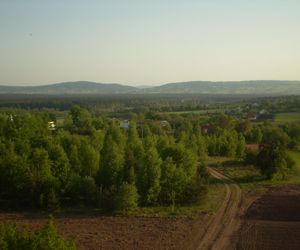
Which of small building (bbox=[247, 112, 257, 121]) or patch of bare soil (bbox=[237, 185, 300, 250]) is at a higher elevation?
small building (bbox=[247, 112, 257, 121])

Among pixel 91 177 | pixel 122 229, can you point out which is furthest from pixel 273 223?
pixel 91 177

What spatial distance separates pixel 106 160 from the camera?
3728 centimetres

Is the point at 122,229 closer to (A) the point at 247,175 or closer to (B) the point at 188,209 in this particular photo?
(B) the point at 188,209

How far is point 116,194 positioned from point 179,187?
6544 mm

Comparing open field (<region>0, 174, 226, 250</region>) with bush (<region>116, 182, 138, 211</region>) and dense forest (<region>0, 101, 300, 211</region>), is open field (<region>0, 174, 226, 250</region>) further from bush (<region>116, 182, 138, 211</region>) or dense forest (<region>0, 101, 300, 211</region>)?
dense forest (<region>0, 101, 300, 211</region>)

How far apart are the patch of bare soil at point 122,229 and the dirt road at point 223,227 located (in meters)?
0.83

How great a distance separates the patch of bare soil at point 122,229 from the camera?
83.8ft

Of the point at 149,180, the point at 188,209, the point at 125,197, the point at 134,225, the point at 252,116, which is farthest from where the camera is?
the point at 252,116

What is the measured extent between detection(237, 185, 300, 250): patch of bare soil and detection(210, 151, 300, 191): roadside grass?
142 inches

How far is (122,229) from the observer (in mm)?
28406

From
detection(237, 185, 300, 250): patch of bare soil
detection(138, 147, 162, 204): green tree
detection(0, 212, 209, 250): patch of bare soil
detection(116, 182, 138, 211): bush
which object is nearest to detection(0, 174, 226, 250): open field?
detection(0, 212, 209, 250): patch of bare soil

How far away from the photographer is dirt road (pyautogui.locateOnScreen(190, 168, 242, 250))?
25531mm

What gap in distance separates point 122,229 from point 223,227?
791 cm

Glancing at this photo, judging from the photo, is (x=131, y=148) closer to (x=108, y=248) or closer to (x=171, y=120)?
(x=108, y=248)
